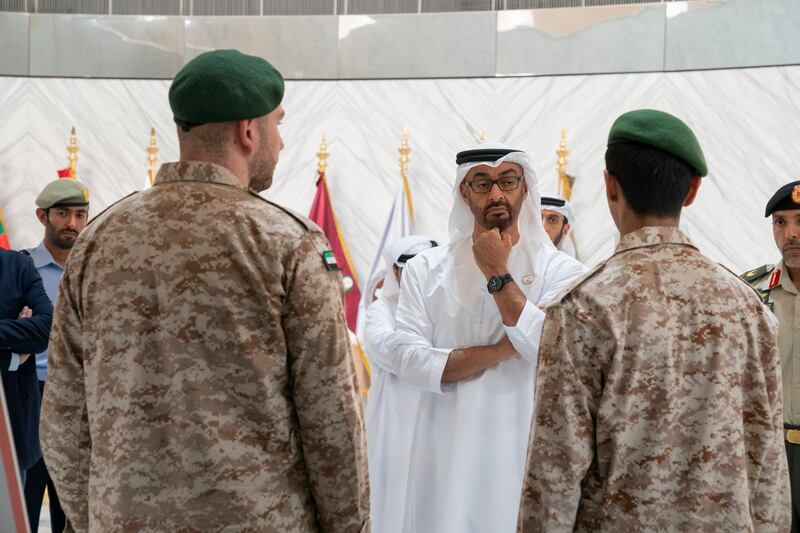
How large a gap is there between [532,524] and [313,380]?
52cm

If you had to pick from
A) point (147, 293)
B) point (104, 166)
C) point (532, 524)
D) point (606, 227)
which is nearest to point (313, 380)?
point (147, 293)

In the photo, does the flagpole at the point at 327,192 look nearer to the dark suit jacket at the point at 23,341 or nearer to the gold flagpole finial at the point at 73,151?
the gold flagpole finial at the point at 73,151

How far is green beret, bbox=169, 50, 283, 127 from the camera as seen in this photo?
186 cm

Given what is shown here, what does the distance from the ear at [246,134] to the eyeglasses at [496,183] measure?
138 cm

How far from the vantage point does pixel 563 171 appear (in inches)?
257

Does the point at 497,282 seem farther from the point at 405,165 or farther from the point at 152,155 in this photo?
the point at 152,155

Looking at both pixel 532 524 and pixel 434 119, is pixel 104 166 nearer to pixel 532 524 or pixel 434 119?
pixel 434 119

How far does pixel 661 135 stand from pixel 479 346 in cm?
124

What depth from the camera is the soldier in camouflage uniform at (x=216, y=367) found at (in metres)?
1.76

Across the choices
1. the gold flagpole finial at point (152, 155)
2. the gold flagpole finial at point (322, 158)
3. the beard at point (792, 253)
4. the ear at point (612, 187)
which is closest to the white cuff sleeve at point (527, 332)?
the ear at point (612, 187)

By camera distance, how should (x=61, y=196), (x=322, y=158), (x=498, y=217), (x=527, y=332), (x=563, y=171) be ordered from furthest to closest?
(x=322, y=158), (x=563, y=171), (x=61, y=196), (x=498, y=217), (x=527, y=332)

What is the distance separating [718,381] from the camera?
179 cm

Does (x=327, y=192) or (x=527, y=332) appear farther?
(x=327, y=192)

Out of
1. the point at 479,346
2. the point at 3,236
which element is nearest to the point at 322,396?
the point at 479,346
